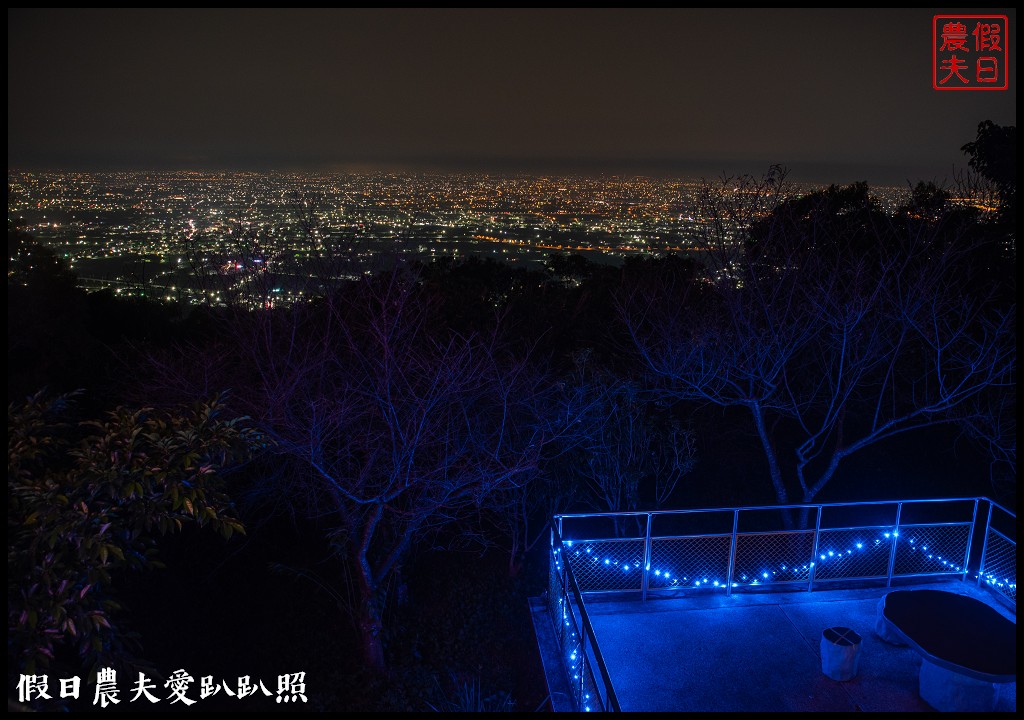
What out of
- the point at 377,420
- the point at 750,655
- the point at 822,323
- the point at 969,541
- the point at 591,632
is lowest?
the point at 750,655

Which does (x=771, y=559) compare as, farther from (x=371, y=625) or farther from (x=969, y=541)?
(x=371, y=625)

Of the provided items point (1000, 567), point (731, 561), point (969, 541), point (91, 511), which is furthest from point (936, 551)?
point (91, 511)

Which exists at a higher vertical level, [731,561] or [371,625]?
[731,561]

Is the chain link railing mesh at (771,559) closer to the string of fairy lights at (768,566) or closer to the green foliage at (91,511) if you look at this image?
the string of fairy lights at (768,566)

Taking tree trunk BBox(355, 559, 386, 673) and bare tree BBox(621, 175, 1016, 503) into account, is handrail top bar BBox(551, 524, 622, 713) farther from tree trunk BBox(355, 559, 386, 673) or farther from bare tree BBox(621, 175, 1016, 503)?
bare tree BBox(621, 175, 1016, 503)

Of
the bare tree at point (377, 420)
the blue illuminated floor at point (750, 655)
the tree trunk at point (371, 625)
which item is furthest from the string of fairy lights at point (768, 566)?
the tree trunk at point (371, 625)

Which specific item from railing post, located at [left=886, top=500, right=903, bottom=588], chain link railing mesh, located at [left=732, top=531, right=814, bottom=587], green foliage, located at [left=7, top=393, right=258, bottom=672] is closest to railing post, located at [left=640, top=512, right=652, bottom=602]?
chain link railing mesh, located at [left=732, top=531, right=814, bottom=587]

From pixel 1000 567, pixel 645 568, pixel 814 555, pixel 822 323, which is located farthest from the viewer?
pixel 822 323
